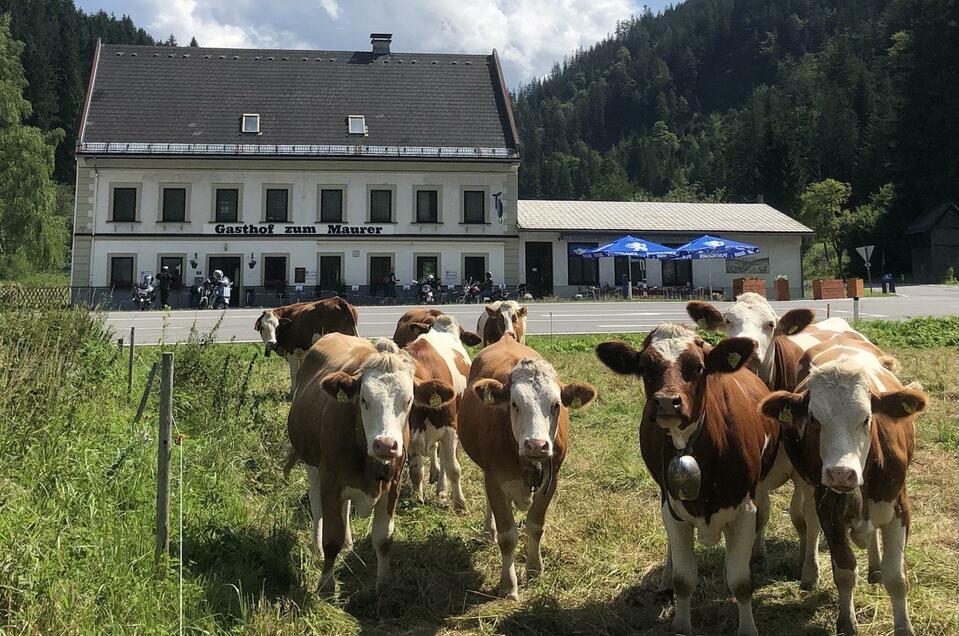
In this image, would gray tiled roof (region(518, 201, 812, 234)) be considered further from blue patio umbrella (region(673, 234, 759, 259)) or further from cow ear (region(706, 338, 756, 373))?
cow ear (region(706, 338, 756, 373))

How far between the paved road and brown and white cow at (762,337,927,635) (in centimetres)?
1479

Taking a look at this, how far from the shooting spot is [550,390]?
15.6ft

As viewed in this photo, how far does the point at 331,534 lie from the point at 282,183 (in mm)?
30980

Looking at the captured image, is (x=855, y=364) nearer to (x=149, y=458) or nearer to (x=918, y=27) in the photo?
(x=149, y=458)

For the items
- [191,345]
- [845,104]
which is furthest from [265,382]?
[845,104]

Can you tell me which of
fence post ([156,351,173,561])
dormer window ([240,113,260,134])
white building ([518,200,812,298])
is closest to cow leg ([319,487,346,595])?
fence post ([156,351,173,561])

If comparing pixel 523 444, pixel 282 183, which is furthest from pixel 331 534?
pixel 282 183

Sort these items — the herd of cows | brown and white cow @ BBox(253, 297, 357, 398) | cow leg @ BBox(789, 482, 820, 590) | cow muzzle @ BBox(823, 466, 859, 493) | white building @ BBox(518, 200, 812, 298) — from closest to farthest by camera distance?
1. cow muzzle @ BBox(823, 466, 859, 493)
2. the herd of cows
3. cow leg @ BBox(789, 482, 820, 590)
4. brown and white cow @ BBox(253, 297, 357, 398)
5. white building @ BBox(518, 200, 812, 298)

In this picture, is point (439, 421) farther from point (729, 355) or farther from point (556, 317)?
point (556, 317)

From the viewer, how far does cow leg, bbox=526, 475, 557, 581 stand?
502 cm

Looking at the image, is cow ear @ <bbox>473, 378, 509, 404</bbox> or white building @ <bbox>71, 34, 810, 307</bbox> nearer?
cow ear @ <bbox>473, 378, 509, 404</bbox>

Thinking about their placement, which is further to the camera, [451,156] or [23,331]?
[451,156]

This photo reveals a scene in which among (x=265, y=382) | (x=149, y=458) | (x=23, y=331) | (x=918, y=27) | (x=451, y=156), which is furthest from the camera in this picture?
(x=918, y=27)

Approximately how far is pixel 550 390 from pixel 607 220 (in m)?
33.7
